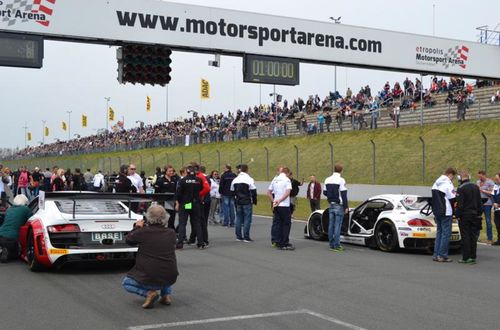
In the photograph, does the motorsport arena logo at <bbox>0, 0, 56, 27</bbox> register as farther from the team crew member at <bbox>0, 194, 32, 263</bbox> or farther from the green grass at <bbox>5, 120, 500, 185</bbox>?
the green grass at <bbox>5, 120, 500, 185</bbox>

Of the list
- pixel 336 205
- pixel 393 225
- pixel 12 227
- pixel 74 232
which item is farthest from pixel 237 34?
pixel 74 232

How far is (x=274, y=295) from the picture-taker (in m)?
7.55

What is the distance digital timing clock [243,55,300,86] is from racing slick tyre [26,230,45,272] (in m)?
12.0

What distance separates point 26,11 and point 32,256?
→ 1160 centimetres

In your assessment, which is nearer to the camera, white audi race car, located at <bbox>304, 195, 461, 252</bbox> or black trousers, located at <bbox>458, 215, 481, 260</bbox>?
black trousers, located at <bbox>458, 215, 481, 260</bbox>

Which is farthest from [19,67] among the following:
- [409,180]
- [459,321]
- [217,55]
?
[409,180]

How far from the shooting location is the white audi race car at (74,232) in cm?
866

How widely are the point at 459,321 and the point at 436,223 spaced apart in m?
5.60

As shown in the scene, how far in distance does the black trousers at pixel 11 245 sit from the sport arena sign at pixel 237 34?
10159 mm

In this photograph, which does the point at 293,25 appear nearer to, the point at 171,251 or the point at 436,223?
the point at 436,223

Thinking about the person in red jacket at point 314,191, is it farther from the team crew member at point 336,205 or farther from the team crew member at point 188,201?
the team crew member at point 188,201

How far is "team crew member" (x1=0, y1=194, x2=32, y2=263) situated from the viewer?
9836 millimetres

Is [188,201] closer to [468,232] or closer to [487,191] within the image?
[468,232]

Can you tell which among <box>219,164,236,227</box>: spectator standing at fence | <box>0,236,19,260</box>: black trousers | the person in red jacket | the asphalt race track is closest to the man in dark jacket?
the asphalt race track
